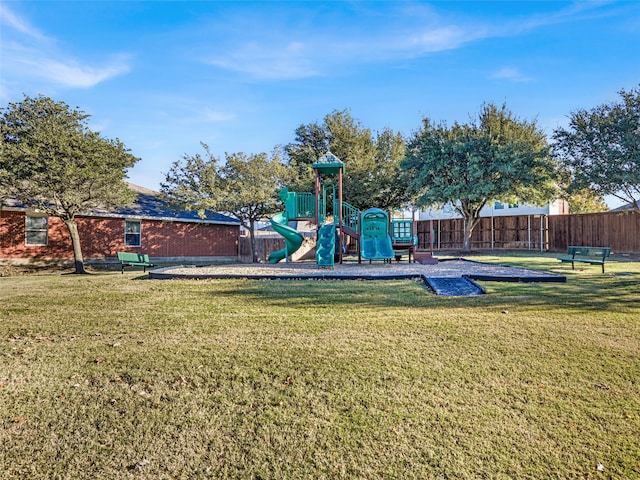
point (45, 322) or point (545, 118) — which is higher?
point (545, 118)

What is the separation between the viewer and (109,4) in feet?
30.3

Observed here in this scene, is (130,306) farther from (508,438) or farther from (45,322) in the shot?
(508,438)

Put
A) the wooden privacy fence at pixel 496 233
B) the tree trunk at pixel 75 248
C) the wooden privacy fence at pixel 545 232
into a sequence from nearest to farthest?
the tree trunk at pixel 75 248
the wooden privacy fence at pixel 545 232
the wooden privacy fence at pixel 496 233

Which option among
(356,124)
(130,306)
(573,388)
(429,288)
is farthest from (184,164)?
(573,388)

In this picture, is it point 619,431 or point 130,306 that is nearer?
point 619,431

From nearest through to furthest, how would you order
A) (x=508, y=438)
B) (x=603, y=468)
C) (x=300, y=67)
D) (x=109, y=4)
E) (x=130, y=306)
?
(x=603, y=468)
(x=508, y=438)
(x=130, y=306)
(x=109, y=4)
(x=300, y=67)

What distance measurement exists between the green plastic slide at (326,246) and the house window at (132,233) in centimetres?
1154

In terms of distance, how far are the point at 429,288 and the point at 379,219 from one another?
725 centimetres

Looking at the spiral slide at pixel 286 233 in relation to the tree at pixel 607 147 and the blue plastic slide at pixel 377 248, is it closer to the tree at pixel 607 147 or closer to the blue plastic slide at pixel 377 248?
the blue plastic slide at pixel 377 248

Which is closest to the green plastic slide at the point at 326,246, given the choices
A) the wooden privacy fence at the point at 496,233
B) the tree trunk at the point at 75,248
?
the tree trunk at the point at 75,248

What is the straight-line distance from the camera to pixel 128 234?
20281 mm

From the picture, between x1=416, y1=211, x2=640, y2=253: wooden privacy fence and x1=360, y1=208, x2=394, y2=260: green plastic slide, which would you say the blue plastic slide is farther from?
x1=416, y1=211, x2=640, y2=253: wooden privacy fence

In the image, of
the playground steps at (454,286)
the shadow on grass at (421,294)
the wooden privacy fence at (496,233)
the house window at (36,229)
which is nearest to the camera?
the shadow on grass at (421,294)

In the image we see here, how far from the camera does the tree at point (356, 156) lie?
24.3m
